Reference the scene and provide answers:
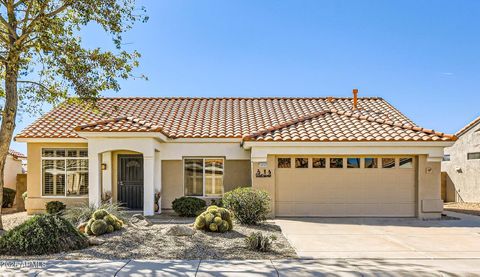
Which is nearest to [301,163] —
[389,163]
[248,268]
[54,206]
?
[389,163]

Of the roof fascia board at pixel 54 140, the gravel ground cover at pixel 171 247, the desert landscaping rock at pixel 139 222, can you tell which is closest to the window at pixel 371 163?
the gravel ground cover at pixel 171 247

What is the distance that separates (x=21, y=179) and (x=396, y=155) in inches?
726

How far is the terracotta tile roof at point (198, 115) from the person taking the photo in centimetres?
1633

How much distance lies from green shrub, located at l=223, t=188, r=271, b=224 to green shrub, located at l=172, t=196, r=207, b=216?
2.67 meters

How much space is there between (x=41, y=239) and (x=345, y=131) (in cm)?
1121

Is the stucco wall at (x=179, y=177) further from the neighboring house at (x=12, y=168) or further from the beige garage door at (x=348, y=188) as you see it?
the neighboring house at (x=12, y=168)

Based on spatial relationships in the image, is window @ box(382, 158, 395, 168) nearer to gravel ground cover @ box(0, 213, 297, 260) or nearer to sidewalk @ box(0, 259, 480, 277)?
gravel ground cover @ box(0, 213, 297, 260)

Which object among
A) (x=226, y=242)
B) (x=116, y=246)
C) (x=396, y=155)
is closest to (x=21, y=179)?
(x=116, y=246)

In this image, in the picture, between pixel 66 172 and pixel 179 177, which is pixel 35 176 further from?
pixel 179 177

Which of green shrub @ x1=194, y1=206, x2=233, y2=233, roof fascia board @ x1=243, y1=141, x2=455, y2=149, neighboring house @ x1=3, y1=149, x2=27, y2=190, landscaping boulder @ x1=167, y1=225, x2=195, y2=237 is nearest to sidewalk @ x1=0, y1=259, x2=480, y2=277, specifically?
landscaping boulder @ x1=167, y1=225, x2=195, y2=237

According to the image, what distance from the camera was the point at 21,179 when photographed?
69.2ft

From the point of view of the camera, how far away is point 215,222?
1087cm

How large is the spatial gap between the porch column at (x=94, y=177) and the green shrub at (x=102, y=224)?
444cm

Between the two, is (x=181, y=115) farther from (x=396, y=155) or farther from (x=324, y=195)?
(x=396, y=155)
